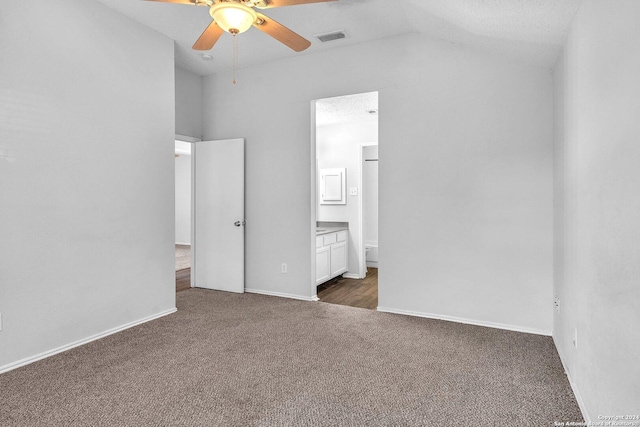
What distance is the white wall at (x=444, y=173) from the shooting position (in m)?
3.13

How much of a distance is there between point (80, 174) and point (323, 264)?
296cm

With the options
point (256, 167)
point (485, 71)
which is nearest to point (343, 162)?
point (256, 167)

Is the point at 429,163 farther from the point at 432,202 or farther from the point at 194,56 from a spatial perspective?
the point at 194,56

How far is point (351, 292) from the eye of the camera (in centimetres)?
471

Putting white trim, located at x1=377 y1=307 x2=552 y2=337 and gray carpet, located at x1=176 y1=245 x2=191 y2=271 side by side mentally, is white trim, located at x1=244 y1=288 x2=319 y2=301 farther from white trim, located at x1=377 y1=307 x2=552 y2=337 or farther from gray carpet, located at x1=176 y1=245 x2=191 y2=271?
Result: gray carpet, located at x1=176 y1=245 x2=191 y2=271

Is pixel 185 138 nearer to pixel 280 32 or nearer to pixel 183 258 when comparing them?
pixel 280 32

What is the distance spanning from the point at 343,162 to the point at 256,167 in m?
1.89

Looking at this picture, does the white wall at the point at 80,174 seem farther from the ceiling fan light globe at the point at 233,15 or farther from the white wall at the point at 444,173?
the ceiling fan light globe at the point at 233,15

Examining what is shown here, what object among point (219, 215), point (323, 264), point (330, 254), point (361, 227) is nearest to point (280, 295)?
point (323, 264)

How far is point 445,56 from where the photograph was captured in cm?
343

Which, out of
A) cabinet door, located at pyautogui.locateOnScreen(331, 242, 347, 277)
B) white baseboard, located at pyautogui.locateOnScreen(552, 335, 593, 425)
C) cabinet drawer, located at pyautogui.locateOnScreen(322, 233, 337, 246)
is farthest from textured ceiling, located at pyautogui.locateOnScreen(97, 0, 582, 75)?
cabinet door, located at pyautogui.locateOnScreen(331, 242, 347, 277)

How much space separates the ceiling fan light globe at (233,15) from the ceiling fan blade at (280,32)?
107 millimetres

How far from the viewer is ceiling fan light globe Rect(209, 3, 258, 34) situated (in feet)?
6.55

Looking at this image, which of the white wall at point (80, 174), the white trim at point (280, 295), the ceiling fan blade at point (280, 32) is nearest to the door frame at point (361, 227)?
the white trim at point (280, 295)
